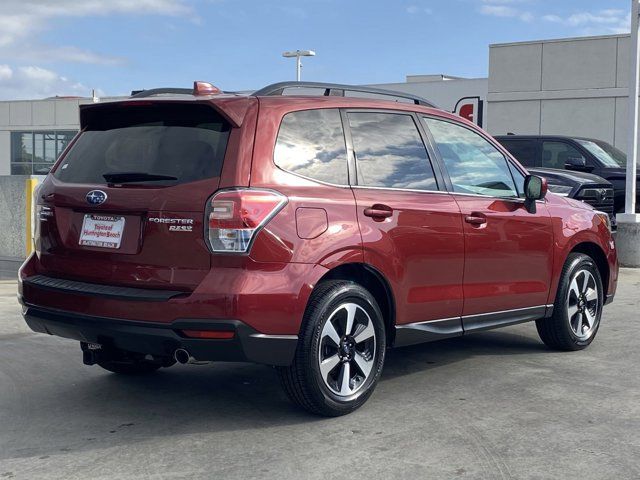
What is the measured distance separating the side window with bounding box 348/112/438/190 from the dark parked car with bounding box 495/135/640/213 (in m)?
9.08

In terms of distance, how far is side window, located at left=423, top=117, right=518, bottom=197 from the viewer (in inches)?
234

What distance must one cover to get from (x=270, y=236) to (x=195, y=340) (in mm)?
638

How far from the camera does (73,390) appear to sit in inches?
225

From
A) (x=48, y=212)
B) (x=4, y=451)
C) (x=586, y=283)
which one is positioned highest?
(x=48, y=212)

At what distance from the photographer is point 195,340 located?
4547 mm

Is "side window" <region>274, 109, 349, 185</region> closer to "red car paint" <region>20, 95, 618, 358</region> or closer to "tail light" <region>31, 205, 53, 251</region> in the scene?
"red car paint" <region>20, 95, 618, 358</region>

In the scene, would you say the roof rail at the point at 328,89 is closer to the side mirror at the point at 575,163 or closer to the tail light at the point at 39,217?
the tail light at the point at 39,217

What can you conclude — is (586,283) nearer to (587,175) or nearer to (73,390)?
(73,390)

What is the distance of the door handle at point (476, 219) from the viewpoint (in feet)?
19.2

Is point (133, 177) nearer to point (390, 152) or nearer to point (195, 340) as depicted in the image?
point (195, 340)

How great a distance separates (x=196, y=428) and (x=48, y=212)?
1.51 meters

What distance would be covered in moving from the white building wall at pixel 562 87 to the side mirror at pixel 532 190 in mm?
18706

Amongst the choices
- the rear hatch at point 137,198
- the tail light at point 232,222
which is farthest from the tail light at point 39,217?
the tail light at point 232,222

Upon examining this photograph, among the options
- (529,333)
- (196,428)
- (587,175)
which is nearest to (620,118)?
(587,175)
